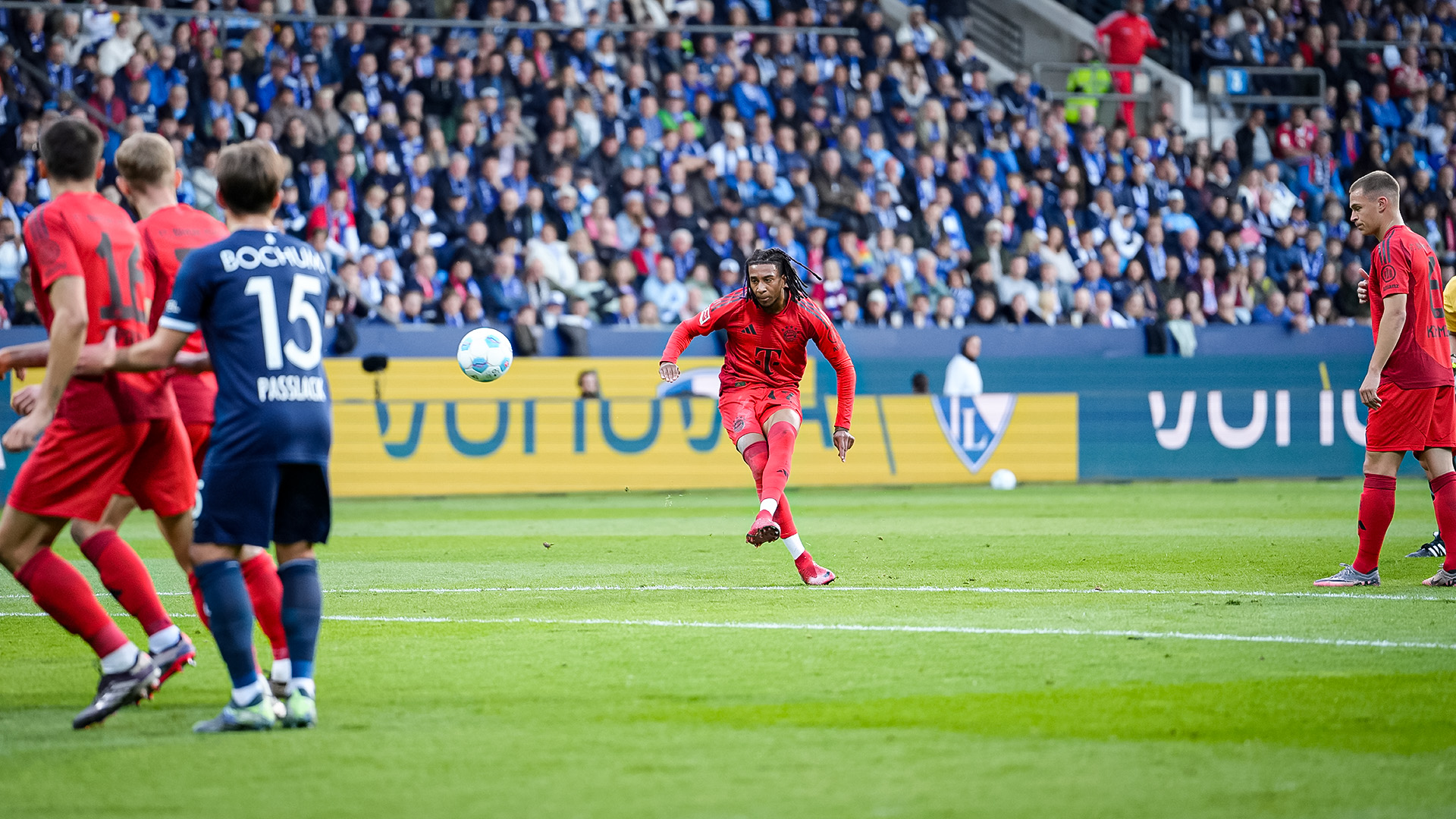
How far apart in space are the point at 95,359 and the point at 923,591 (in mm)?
5152

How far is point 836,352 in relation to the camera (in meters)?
10.6

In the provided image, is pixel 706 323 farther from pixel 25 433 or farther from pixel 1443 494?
pixel 25 433

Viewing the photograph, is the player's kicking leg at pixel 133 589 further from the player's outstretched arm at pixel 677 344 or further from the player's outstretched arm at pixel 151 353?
the player's outstretched arm at pixel 677 344

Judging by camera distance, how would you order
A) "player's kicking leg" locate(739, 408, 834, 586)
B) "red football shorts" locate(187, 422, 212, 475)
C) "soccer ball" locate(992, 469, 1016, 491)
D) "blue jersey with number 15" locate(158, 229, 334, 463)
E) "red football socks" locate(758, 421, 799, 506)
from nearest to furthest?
1. "blue jersey with number 15" locate(158, 229, 334, 463)
2. "red football shorts" locate(187, 422, 212, 475)
3. "player's kicking leg" locate(739, 408, 834, 586)
4. "red football socks" locate(758, 421, 799, 506)
5. "soccer ball" locate(992, 469, 1016, 491)

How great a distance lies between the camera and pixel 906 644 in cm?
721

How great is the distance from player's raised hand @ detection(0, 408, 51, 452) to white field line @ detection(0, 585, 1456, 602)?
4.00 metres

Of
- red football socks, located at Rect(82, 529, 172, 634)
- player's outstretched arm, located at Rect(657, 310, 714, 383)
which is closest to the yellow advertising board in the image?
player's outstretched arm, located at Rect(657, 310, 714, 383)

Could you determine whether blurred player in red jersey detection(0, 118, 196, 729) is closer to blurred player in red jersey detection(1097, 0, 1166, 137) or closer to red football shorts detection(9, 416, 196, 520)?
red football shorts detection(9, 416, 196, 520)

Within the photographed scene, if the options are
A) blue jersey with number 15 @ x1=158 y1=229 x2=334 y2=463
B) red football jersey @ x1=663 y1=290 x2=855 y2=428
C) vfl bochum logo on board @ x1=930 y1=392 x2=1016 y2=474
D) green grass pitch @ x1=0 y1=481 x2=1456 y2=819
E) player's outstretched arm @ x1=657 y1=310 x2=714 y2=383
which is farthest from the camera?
vfl bochum logo on board @ x1=930 y1=392 x2=1016 y2=474

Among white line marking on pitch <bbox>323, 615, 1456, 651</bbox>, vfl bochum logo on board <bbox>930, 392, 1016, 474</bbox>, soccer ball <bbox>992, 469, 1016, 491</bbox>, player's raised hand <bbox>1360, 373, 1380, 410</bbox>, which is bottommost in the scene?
soccer ball <bbox>992, 469, 1016, 491</bbox>

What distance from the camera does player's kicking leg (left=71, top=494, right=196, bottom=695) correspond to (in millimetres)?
6199

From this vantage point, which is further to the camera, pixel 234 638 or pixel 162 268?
pixel 162 268

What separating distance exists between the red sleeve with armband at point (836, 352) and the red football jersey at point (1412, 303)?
10.4 feet

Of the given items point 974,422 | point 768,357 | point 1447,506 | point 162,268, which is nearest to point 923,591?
point 768,357
